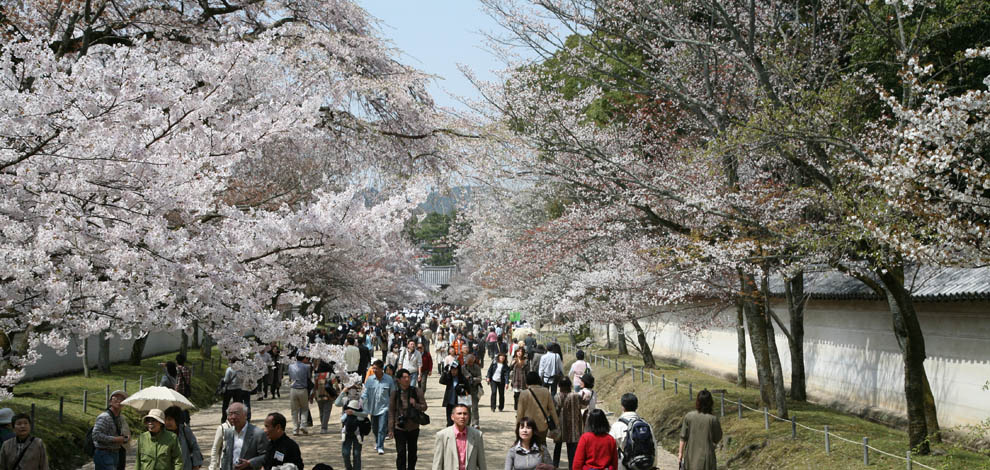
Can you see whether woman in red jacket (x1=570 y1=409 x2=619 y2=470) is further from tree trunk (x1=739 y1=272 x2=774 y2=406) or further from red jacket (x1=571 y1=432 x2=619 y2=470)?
tree trunk (x1=739 y1=272 x2=774 y2=406)

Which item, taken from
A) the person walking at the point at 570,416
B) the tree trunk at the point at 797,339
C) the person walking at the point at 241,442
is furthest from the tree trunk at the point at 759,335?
the person walking at the point at 241,442

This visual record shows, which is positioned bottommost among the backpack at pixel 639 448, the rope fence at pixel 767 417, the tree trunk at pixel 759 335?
the rope fence at pixel 767 417

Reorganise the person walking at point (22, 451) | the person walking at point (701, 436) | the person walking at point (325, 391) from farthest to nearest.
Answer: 1. the person walking at point (325, 391)
2. the person walking at point (701, 436)
3. the person walking at point (22, 451)

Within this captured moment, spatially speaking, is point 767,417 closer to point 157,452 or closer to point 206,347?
point 157,452

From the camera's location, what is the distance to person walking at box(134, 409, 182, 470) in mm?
7090

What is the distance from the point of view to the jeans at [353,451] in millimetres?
11023

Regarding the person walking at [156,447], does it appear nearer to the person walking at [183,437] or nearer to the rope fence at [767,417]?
the person walking at [183,437]

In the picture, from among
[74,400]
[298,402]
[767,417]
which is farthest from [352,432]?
[74,400]

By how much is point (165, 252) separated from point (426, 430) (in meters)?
8.97

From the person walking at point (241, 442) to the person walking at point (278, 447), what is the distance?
393mm

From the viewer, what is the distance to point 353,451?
11188mm

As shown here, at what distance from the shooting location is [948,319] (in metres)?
13.3

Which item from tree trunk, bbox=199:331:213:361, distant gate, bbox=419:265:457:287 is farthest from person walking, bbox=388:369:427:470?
distant gate, bbox=419:265:457:287

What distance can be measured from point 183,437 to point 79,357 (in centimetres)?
1830
